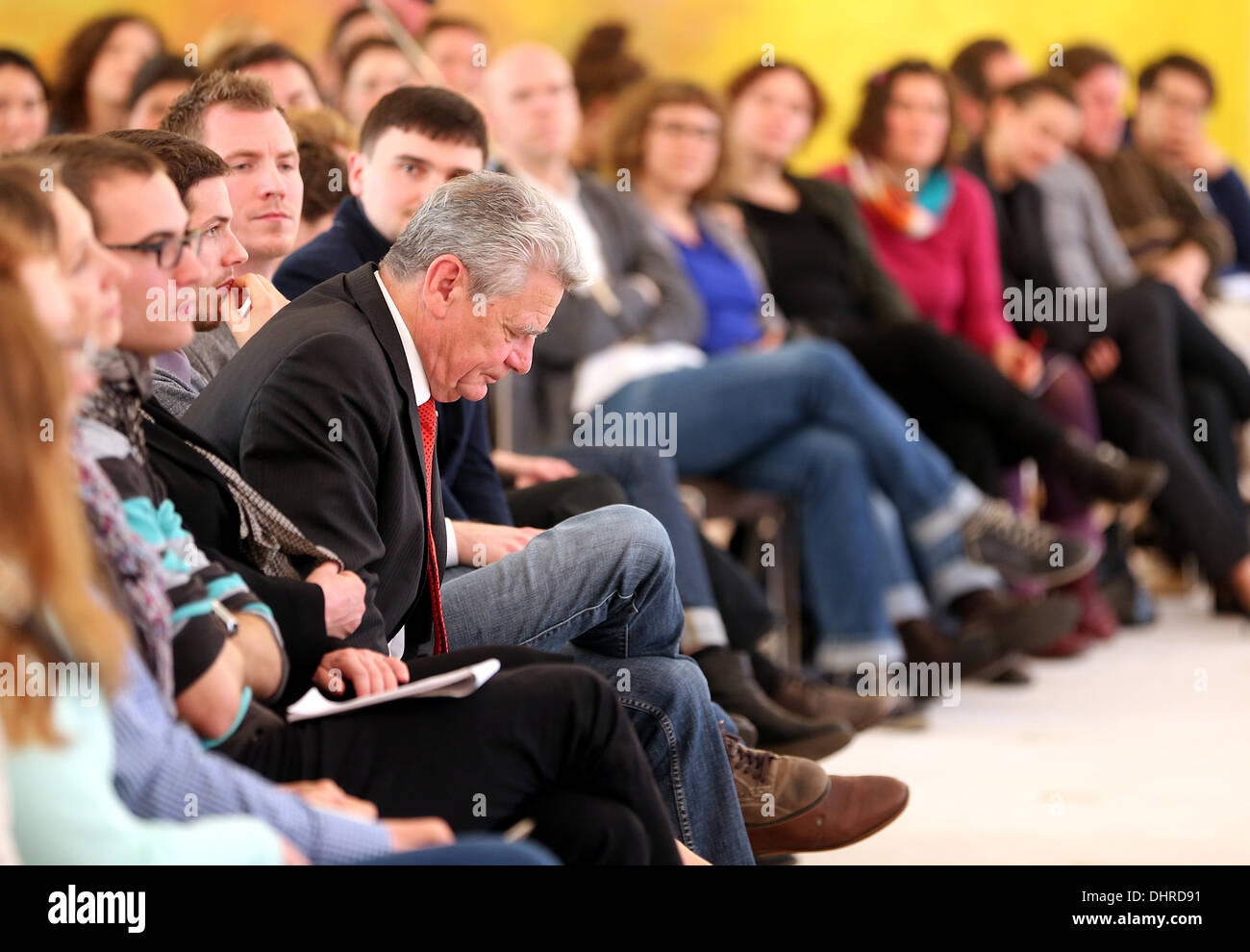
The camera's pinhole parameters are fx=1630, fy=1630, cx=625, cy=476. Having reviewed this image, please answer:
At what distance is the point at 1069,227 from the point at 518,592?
303 cm

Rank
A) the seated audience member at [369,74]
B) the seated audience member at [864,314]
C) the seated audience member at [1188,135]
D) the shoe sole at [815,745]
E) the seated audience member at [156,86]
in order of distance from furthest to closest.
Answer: the seated audience member at [1188,135] < the seated audience member at [864,314] < the seated audience member at [369,74] < the seated audience member at [156,86] < the shoe sole at [815,745]

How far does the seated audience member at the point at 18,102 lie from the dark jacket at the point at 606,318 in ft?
3.44

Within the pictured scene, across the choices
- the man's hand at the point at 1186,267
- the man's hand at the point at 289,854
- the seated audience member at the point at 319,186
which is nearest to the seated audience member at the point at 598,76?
the man's hand at the point at 1186,267

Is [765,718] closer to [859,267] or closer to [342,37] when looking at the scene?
[859,267]

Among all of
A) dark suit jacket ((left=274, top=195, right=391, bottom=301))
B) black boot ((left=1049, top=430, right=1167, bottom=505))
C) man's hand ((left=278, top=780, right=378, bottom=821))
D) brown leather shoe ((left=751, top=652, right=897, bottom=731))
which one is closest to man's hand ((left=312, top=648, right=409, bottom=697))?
man's hand ((left=278, top=780, right=378, bottom=821))

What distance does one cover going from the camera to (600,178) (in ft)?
11.8

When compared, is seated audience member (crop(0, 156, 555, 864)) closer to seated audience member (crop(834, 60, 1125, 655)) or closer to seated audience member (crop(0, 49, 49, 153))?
seated audience member (crop(0, 49, 49, 153))

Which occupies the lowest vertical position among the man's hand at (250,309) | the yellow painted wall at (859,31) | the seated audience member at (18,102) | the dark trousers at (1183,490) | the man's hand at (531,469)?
the dark trousers at (1183,490)

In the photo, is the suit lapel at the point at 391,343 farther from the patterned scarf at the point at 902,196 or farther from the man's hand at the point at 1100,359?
the man's hand at the point at 1100,359

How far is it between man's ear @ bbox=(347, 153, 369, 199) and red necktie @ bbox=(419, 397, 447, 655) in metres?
0.58

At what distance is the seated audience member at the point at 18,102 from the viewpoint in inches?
123

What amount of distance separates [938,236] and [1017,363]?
38cm
